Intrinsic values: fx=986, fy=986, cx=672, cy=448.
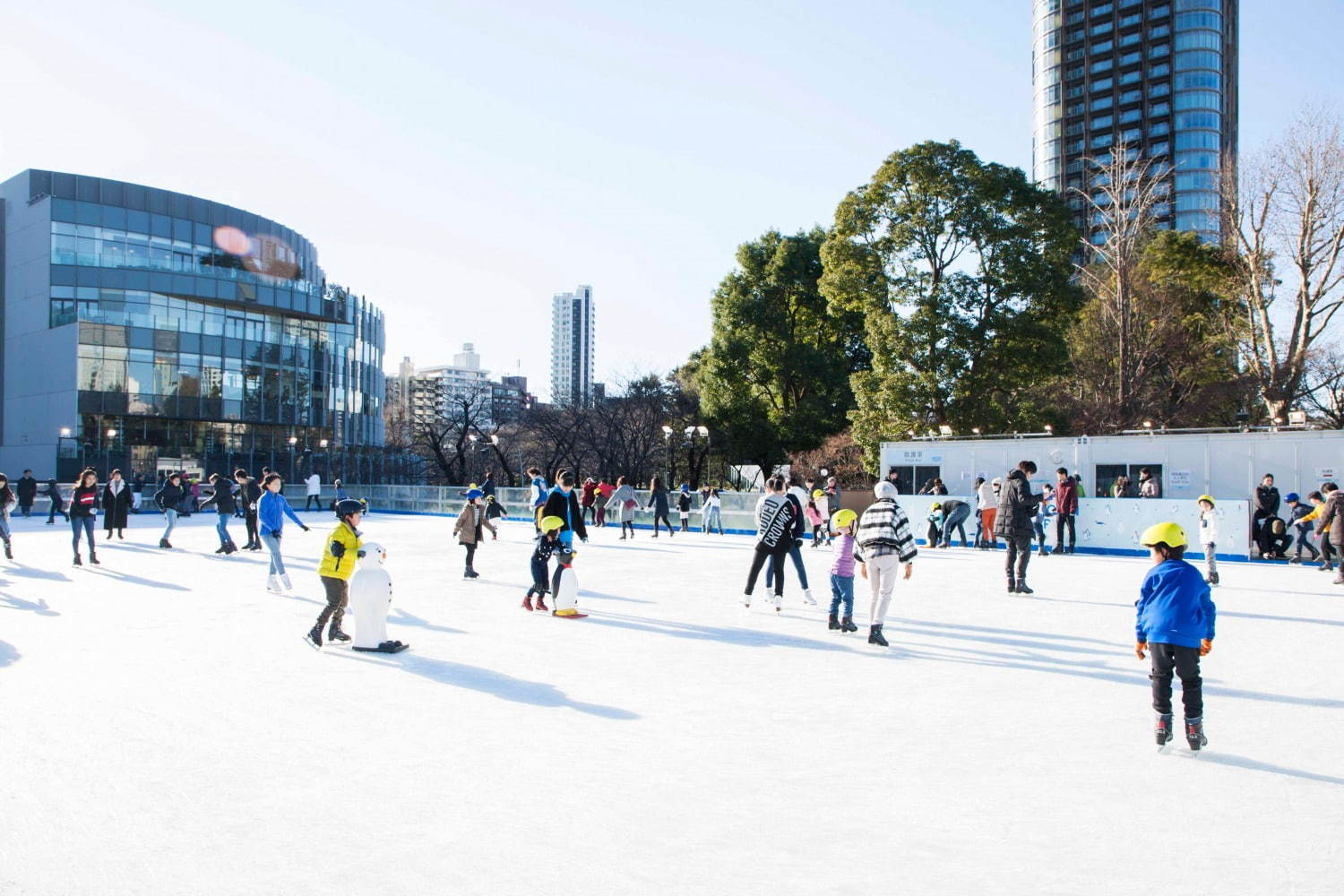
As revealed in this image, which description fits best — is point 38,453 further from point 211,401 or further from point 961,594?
point 961,594

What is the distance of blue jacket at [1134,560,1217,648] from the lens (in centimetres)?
525

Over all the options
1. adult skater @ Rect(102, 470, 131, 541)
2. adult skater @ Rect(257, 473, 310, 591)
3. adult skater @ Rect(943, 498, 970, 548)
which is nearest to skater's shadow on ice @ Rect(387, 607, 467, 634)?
adult skater @ Rect(257, 473, 310, 591)

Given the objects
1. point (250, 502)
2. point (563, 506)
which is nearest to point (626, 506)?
point (250, 502)

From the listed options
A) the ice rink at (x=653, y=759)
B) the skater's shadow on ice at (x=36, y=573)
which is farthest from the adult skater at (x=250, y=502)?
the ice rink at (x=653, y=759)

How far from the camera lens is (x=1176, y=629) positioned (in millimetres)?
5277

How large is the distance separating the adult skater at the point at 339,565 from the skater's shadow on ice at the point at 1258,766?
642cm

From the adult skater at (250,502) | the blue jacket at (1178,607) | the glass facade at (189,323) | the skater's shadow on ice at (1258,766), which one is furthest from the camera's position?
the glass facade at (189,323)

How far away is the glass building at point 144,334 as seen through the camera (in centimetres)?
4606

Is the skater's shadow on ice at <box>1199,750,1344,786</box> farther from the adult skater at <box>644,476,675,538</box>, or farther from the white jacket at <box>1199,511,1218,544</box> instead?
the adult skater at <box>644,476,675,538</box>

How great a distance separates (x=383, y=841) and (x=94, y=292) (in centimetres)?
5070

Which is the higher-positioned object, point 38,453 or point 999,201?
point 999,201

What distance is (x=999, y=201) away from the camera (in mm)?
29875

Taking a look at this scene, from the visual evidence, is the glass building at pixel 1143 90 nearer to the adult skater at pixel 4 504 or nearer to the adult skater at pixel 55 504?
the adult skater at pixel 55 504

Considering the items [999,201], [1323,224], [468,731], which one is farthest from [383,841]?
[1323,224]
